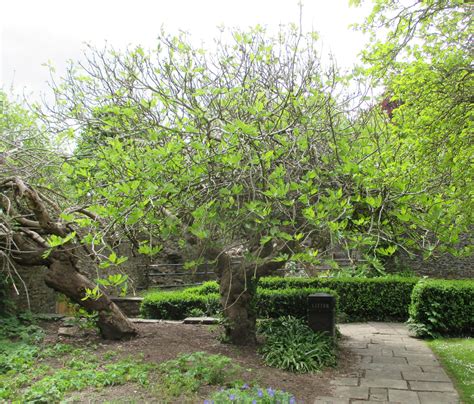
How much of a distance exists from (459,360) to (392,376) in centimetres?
134

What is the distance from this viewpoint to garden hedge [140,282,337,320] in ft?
28.0

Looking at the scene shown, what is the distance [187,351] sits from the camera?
6.05 meters

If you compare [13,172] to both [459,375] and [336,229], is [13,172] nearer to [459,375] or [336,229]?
[336,229]

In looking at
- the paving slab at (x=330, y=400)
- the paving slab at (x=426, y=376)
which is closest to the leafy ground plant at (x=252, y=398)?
the paving slab at (x=330, y=400)

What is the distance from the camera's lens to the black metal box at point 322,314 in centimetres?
707

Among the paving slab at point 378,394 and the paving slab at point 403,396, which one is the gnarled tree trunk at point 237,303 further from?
the paving slab at point 403,396

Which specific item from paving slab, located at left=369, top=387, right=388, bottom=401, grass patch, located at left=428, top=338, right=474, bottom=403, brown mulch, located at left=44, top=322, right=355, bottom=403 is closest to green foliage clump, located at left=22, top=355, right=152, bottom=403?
brown mulch, located at left=44, top=322, right=355, bottom=403

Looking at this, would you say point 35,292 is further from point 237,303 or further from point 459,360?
point 459,360

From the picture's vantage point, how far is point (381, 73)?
18.1ft

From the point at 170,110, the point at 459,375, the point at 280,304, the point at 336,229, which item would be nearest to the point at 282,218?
the point at 336,229

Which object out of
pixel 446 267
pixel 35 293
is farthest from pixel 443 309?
pixel 446 267

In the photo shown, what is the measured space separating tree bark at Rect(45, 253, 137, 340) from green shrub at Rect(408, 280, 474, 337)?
5.15 metres

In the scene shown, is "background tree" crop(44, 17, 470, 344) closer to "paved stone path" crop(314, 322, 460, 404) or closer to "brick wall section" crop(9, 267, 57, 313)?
"paved stone path" crop(314, 322, 460, 404)

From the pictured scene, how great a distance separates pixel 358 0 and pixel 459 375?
15.1 ft
